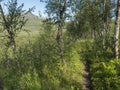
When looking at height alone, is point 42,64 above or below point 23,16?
below

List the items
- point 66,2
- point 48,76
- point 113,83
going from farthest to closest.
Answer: point 66,2, point 48,76, point 113,83

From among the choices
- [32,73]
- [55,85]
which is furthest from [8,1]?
[55,85]

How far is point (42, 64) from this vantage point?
2327 centimetres

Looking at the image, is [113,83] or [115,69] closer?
[113,83]

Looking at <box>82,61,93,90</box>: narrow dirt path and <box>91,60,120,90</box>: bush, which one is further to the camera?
<box>82,61,93,90</box>: narrow dirt path

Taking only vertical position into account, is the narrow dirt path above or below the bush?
below

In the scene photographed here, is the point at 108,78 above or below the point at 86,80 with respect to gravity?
above

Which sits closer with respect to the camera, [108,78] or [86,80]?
[108,78]

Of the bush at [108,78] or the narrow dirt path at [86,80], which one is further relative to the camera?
the narrow dirt path at [86,80]

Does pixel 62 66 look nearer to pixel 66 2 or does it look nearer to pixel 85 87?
pixel 85 87

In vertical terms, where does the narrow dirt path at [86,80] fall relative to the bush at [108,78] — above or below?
below

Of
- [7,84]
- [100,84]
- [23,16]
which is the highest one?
[23,16]

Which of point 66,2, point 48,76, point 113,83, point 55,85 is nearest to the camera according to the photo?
point 113,83

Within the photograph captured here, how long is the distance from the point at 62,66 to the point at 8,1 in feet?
21.9
